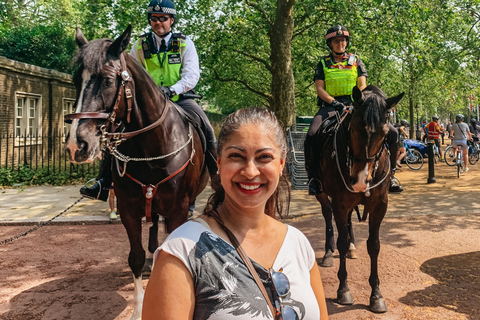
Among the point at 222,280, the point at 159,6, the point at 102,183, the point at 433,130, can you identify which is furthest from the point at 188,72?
the point at 433,130

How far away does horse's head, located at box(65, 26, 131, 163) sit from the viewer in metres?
3.15

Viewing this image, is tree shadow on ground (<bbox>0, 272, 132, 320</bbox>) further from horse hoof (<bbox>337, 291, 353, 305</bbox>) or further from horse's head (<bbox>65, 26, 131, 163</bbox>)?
horse hoof (<bbox>337, 291, 353, 305</bbox>)

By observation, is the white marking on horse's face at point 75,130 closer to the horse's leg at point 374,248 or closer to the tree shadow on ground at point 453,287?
the horse's leg at point 374,248

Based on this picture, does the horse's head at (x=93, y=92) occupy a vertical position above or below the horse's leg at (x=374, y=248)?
above

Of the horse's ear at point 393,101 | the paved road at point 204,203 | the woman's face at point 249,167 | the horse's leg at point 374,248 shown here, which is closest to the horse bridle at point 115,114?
the woman's face at point 249,167

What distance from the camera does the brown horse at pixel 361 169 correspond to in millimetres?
4242

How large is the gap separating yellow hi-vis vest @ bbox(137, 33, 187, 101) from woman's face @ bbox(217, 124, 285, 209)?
10.8 feet

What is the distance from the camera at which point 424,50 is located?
15367 millimetres

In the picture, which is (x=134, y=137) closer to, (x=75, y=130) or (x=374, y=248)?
(x=75, y=130)

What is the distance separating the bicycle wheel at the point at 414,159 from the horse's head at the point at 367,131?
15653mm

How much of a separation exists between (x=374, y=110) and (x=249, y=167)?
283 cm

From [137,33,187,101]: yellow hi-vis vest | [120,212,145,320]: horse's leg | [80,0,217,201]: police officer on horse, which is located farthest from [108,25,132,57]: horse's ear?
[120,212,145,320]: horse's leg

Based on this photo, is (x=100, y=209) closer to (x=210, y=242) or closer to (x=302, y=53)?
(x=210, y=242)

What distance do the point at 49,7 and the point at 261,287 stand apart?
3947cm
